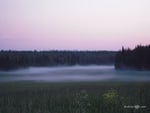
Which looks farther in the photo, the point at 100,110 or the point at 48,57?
the point at 48,57

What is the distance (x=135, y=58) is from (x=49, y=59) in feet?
187

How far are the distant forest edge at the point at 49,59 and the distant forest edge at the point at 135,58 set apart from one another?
3620 cm

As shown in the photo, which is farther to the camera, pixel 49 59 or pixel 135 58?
pixel 49 59

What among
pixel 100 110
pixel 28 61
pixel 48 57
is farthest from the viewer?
pixel 48 57

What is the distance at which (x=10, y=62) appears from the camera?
4358 inches

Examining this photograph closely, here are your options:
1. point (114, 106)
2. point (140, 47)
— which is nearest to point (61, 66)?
point (140, 47)

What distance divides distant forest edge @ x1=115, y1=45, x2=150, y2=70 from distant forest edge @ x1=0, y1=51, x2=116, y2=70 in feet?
119

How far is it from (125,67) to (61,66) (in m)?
53.9

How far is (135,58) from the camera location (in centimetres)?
10606

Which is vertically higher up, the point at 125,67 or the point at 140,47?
the point at 140,47

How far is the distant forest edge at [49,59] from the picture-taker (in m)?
112

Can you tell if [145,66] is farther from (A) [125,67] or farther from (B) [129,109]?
(B) [129,109]

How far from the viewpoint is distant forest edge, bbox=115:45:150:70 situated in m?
98.9

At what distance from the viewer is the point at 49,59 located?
152875 mm
